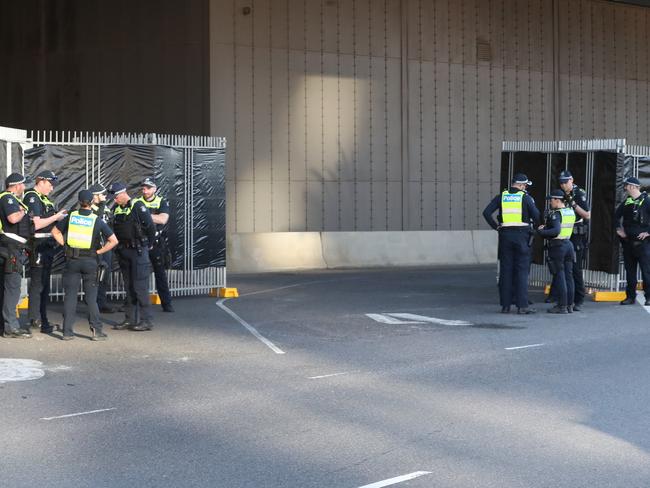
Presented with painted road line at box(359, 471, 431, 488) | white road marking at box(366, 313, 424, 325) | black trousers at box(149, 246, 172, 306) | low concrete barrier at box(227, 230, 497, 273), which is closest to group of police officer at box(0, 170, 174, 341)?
black trousers at box(149, 246, 172, 306)

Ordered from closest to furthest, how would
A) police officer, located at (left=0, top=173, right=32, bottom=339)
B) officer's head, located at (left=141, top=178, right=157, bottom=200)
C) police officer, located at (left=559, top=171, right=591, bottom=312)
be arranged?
police officer, located at (left=0, top=173, right=32, bottom=339), officer's head, located at (left=141, top=178, right=157, bottom=200), police officer, located at (left=559, top=171, right=591, bottom=312)

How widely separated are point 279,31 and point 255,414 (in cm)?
1984

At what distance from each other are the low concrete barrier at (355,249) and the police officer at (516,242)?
10.3m

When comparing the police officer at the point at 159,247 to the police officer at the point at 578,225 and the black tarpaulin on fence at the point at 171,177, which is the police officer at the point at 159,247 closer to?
the black tarpaulin on fence at the point at 171,177

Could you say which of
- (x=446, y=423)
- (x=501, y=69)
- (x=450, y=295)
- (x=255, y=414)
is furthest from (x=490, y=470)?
(x=501, y=69)

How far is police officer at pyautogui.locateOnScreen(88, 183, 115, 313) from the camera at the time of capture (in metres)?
15.2

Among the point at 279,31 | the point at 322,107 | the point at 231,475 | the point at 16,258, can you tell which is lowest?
the point at 231,475

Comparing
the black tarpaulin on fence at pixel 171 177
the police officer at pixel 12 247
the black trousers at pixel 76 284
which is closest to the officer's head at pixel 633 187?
the black tarpaulin on fence at pixel 171 177

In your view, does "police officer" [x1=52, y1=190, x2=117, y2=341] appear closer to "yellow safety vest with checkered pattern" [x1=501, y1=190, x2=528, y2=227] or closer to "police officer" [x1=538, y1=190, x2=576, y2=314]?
"yellow safety vest with checkered pattern" [x1=501, y1=190, x2=528, y2=227]

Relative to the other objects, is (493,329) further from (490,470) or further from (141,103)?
(141,103)

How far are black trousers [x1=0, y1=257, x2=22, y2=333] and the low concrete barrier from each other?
12.1 m

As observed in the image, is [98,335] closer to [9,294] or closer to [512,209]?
[9,294]

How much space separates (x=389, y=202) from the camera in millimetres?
29672

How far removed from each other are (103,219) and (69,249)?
1727 mm
